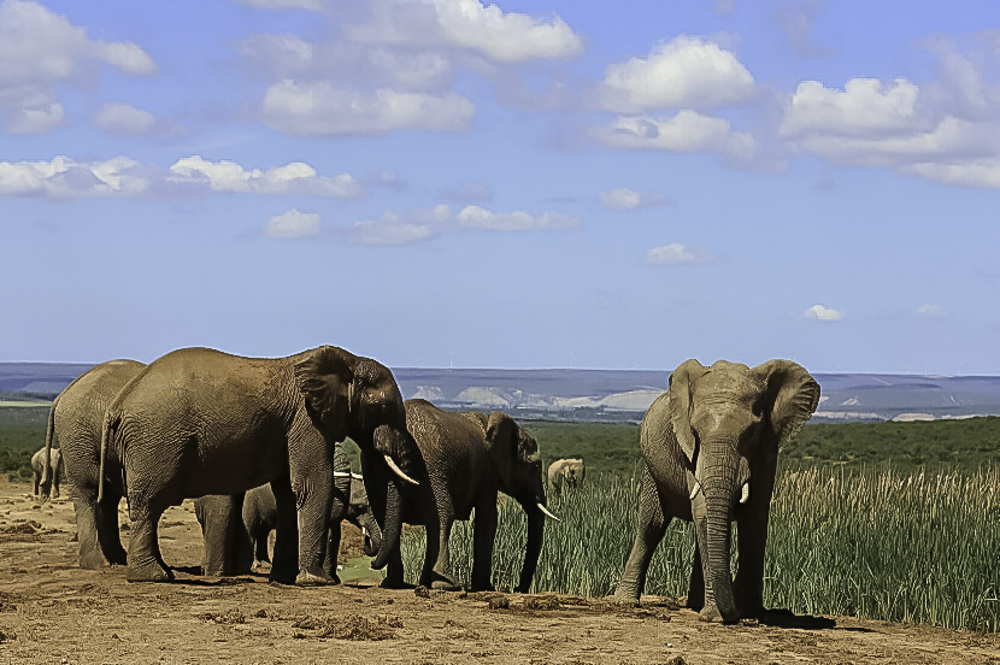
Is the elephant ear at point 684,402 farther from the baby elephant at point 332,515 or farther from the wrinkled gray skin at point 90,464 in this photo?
the wrinkled gray skin at point 90,464

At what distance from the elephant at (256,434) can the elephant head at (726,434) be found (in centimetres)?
287

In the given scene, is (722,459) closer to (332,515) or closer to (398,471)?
(398,471)

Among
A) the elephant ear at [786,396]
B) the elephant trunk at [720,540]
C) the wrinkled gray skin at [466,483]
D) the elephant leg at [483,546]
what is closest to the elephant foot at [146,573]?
the wrinkled gray skin at [466,483]

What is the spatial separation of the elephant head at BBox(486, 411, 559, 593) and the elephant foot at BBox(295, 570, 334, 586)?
2620mm

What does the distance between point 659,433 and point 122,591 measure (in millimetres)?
5210

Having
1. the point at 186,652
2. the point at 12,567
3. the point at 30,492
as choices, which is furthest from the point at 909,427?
the point at 186,652

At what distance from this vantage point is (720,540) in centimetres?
1241

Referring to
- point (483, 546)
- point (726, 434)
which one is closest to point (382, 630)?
point (726, 434)

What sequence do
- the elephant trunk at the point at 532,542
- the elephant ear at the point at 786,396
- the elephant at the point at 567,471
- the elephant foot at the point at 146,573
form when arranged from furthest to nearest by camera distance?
the elephant at the point at 567,471, the elephant trunk at the point at 532,542, the elephant foot at the point at 146,573, the elephant ear at the point at 786,396

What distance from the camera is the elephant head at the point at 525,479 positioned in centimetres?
1641

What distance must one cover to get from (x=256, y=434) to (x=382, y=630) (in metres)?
3.38

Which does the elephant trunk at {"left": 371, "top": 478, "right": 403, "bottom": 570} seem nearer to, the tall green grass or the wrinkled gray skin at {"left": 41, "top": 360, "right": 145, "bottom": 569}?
the wrinkled gray skin at {"left": 41, "top": 360, "right": 145, "bottom": 569}

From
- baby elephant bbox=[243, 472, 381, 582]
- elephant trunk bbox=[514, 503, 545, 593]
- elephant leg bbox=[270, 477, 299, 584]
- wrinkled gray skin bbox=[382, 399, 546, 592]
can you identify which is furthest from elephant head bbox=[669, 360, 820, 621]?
A: baby elephant bbox=[243, 472, 381, 582]

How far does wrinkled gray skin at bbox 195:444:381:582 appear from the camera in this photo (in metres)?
16.2
